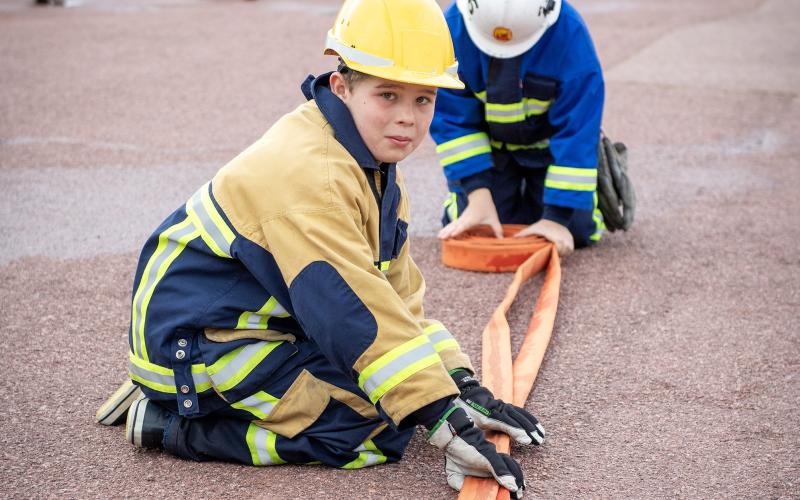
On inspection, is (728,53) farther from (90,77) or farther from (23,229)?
(23,229)

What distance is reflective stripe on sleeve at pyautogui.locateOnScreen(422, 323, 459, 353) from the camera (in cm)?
296

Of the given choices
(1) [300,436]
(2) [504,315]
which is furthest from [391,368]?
(2) [504,315]

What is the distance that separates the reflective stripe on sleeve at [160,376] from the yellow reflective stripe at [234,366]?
0.03 metres

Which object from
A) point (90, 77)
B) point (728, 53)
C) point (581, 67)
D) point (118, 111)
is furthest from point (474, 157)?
point (728, 53)

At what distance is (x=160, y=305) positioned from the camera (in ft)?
8.80

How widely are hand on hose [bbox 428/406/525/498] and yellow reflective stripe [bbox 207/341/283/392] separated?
51cm

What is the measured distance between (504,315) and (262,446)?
4.32 feet

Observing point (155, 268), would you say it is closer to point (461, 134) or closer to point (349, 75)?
point (349, 75)

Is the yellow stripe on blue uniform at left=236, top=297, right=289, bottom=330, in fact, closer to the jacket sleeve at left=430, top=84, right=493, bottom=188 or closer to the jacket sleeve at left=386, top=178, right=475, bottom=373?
the jacket sleeve at left=386, top=178, right=475, bottom=373

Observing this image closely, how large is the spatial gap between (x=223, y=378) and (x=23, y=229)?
2455mm

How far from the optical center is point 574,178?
4293 mm

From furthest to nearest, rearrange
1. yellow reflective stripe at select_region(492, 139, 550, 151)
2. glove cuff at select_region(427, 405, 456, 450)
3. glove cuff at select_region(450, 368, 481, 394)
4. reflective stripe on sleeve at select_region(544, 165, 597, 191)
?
yellow reflective stripe at select_region(492, 139, 550, 151) → reflective stripe on sleeve at select_region(544, 165, 597, 191) → glove cuff at select_region(450, 368, 481, 394) → glove cuff at select_region(427, 405, 456, 450)

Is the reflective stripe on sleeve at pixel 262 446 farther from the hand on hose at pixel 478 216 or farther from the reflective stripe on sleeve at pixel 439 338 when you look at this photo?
the hand on hose at pixel 478 216

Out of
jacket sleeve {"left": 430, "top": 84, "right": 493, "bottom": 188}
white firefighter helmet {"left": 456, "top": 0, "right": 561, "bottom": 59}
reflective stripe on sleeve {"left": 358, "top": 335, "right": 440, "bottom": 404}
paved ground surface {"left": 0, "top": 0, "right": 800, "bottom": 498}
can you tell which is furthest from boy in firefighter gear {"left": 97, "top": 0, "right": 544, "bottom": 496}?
jacket sleeve {"left": 430, "top": 84, "right": 493, "bottom": 188}
